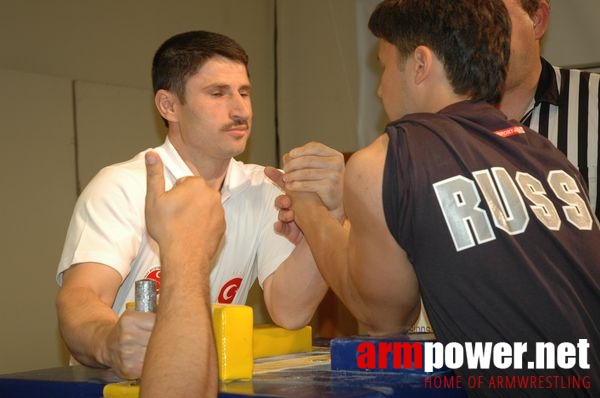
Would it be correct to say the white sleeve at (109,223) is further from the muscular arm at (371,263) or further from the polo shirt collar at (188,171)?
the muscular arm at (371,263)

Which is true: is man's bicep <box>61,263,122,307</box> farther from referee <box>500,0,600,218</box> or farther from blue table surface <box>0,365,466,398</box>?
referee <box>500,0,600,218</box>

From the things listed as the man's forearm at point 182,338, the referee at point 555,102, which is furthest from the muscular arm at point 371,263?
the referee at point 555,102

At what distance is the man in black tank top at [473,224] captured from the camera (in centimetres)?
142

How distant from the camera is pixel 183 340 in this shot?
1.29 meters

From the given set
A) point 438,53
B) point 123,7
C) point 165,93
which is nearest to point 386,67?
point 438,53

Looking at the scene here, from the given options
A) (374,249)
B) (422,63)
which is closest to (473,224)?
(374,249)

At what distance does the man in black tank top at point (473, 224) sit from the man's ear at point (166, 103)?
1264 millimetres

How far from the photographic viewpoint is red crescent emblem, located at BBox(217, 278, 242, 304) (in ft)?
8.52

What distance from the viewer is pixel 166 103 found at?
2.85m

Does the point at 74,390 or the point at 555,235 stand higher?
the point at 555,235

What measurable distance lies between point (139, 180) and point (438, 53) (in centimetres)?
112

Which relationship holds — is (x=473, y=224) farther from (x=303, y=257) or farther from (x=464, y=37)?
(x=303, y=257)

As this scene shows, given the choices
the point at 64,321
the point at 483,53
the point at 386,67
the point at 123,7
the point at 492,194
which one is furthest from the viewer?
the point at 123,7

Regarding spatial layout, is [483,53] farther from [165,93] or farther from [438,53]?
[165,93]
